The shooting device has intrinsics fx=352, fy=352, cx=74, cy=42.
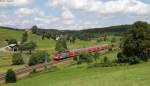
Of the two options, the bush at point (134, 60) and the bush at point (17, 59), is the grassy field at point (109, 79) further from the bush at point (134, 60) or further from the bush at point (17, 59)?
the bush at point (17, 59)

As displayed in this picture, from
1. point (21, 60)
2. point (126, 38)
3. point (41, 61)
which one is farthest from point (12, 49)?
point (126, 38)

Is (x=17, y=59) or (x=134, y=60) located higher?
(x=134, y=60)

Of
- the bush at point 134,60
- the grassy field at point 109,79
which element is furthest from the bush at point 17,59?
the grassy field at point 109,79

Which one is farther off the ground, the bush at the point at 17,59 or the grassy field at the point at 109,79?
the grassy field at the point at 109,79

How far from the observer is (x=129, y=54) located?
77.1 meters

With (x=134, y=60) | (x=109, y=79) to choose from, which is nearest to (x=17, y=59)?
(x=134, y=60)

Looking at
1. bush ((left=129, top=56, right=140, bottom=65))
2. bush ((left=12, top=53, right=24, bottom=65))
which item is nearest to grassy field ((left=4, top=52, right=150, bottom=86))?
bush ((left=129, top=56, right=140, bottom=65))

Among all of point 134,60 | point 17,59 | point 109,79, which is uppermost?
point 109,79

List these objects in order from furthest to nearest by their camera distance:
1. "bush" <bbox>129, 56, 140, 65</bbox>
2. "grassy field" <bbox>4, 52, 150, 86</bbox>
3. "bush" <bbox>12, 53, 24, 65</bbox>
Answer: "bush" <bbox>12, 53, 24, 65</bbox> → "bush" <bbox>129, 56, 140, 65</bbox> → "grassy field" <bbox>4, 52, 150, 86</bbox>

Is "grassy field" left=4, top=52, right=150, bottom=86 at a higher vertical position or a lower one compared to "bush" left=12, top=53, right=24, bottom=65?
higher

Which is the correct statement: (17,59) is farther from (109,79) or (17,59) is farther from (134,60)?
(109,79)

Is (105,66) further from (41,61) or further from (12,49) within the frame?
(12,49)

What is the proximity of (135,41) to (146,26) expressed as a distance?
4.73m

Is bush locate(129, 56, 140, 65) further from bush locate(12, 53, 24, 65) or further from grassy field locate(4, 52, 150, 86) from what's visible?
bush locate(12, 53, 24, 65)
